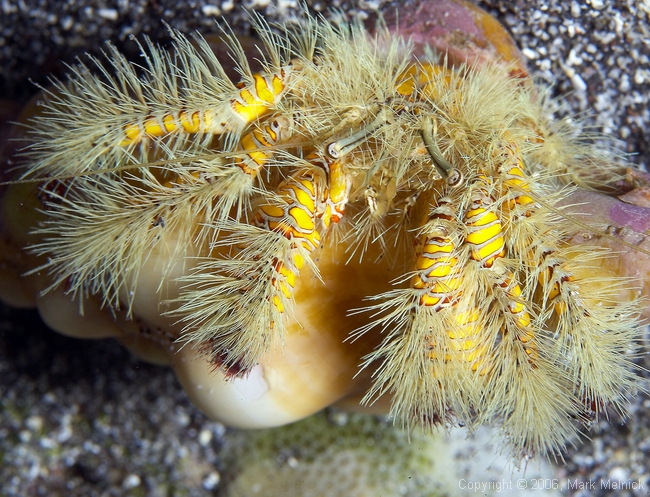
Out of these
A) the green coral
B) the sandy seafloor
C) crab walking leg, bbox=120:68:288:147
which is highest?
crab walking leg, bbox=120:68:288:147

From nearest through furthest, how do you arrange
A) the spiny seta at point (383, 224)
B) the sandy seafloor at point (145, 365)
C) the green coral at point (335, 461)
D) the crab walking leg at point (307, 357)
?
the spiny seta at point (383, 224), the crab walking leg at point (307, 357), the sandy seafloor at point (145, 365), the green coral at point (335, 461)

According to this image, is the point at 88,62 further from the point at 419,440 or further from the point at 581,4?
the point at 419,440

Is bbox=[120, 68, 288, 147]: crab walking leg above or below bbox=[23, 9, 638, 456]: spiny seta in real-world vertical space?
above

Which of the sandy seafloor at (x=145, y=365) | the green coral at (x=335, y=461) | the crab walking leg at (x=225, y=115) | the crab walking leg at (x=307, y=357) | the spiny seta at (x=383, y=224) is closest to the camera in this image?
the spiny seta at (x=383, y=224)

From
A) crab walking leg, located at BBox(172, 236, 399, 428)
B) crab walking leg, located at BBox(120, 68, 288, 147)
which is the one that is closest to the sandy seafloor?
crab walking leg, located at BBox(120, 68, 288, 147)

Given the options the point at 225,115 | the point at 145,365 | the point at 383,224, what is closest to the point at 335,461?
the point at 145,365

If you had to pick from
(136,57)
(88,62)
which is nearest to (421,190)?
(136,57)

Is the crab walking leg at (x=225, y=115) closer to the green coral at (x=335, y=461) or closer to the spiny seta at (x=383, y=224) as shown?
the spiny seta at (x=383, y=224)

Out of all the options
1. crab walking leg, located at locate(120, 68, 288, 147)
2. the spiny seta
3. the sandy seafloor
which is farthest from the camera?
the sandy seafloor

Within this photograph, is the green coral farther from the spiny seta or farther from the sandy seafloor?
the spiny seta

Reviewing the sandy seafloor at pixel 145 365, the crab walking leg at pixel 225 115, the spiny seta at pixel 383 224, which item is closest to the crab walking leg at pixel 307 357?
the spiny seta at pixel 383 224
